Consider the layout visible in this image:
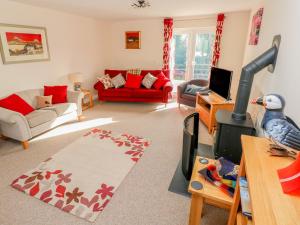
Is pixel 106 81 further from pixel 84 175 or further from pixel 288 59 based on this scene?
pixel 288 59

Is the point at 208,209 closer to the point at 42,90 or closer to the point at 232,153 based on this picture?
the point at 232,153

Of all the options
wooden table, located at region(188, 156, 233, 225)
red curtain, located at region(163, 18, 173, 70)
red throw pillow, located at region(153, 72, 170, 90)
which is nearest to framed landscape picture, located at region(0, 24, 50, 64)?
red throw pillow, located at region(153, 72, 170, 90)

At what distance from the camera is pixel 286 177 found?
720mm

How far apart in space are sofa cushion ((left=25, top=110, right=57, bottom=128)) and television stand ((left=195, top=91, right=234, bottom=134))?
2.82 metres

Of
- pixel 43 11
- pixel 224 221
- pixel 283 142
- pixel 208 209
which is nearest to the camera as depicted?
pixel 283 142

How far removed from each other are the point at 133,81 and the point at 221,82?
100.0 inches

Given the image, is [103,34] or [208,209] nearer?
[208,209]

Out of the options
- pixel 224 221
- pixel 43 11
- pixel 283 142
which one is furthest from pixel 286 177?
pixel 43 11

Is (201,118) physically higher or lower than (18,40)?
lower

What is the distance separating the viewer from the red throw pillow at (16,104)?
2841 millimetres

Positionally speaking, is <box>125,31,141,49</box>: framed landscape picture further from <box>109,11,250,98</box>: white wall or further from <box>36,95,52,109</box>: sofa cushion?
<box>36,95,52,109</box>: sofa cushion

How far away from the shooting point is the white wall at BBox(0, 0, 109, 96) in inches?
125

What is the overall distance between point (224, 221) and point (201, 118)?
2320 mm

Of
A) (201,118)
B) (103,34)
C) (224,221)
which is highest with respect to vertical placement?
(103,34)
